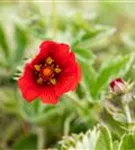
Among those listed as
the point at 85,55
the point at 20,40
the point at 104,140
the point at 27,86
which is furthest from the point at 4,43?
the point at 104,140

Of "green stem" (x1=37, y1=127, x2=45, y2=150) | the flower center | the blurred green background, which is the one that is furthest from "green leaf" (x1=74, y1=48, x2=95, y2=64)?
"green stem" (x1=37, y1=127, x2=45, y2=150)

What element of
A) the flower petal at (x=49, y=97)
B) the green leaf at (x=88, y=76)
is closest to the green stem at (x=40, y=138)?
the green leaf at (x=88, y=76)

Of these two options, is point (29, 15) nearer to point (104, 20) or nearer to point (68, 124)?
point (68, 124)

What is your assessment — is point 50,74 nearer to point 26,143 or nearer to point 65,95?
point 65,95

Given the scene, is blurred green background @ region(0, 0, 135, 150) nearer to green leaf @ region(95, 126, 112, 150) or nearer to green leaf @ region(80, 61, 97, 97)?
green leaf @ region(80, 61, 97, 97)

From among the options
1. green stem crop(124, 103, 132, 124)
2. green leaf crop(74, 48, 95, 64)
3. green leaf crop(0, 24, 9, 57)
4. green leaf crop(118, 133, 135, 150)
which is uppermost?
green leaf crop(0, 24, 9, 57)

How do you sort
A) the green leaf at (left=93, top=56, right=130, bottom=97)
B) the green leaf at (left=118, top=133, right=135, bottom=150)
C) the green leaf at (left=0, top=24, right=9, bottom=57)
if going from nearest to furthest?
the green leaf at (left=118, top=133, right=135, bottom=150) → the green leaf at (left=93, top=56, right=130, bottom=97) → the green leaf at (left=0, top=24, right=9, bottom=57)

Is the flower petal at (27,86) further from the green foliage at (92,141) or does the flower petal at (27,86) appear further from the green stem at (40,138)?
the green stem at (40,138)

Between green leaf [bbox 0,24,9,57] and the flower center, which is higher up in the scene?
green leaf [bbox 0,24,9,57]
